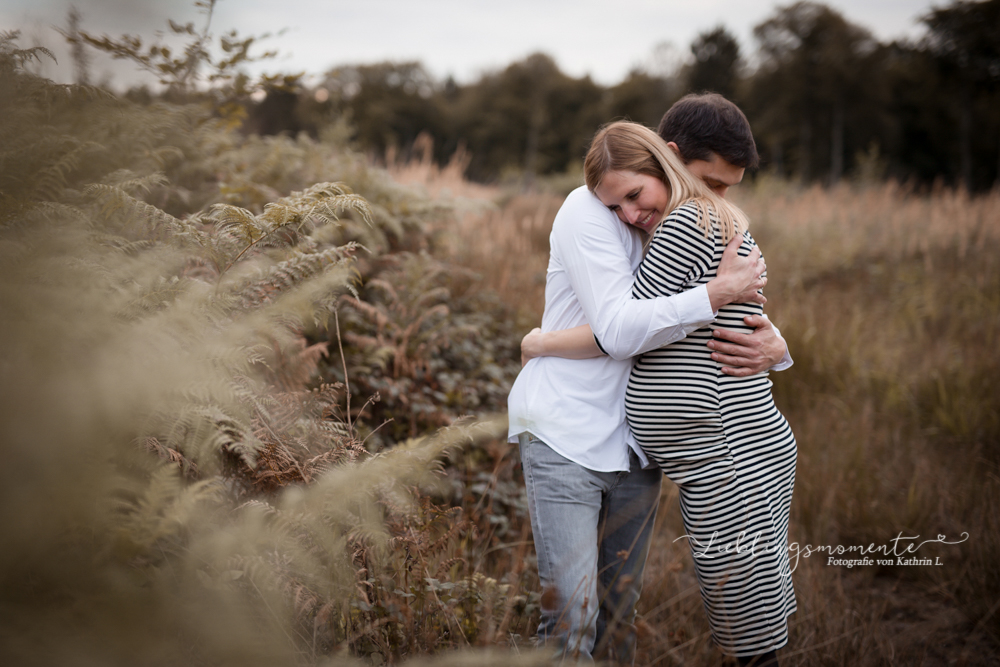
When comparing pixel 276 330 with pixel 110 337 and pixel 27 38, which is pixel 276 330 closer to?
pixel 110 337

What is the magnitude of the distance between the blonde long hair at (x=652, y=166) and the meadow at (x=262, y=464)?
0.73 m

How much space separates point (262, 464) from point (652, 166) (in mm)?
1505

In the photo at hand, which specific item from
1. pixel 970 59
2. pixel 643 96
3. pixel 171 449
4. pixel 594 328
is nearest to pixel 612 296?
pixel 594 328

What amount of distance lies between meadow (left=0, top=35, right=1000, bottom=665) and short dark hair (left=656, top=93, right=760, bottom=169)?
1.06 meters

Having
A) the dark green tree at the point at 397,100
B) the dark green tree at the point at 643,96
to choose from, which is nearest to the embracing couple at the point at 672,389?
the dark green tree at the point at 643,96

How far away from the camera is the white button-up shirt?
152cm

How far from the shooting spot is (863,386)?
4.45m

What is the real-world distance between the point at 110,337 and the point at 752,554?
180 centimetres

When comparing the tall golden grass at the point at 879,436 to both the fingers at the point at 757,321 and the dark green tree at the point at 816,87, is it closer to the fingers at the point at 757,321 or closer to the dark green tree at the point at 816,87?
the fingers at the point at 757,321

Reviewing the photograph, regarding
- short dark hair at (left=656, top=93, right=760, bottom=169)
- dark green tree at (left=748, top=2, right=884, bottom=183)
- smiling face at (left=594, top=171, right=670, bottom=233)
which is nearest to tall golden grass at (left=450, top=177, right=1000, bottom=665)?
smiling face at (left=594, top=171, right=670, bottom=233)

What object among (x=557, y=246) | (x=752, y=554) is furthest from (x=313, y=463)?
(x=752, y=554)

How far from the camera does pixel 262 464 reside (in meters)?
1.60

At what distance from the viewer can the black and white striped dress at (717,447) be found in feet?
5.24

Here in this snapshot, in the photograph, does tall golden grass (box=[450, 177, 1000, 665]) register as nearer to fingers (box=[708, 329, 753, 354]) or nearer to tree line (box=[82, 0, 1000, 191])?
fingers (box=[708, 329, 753, 354])
